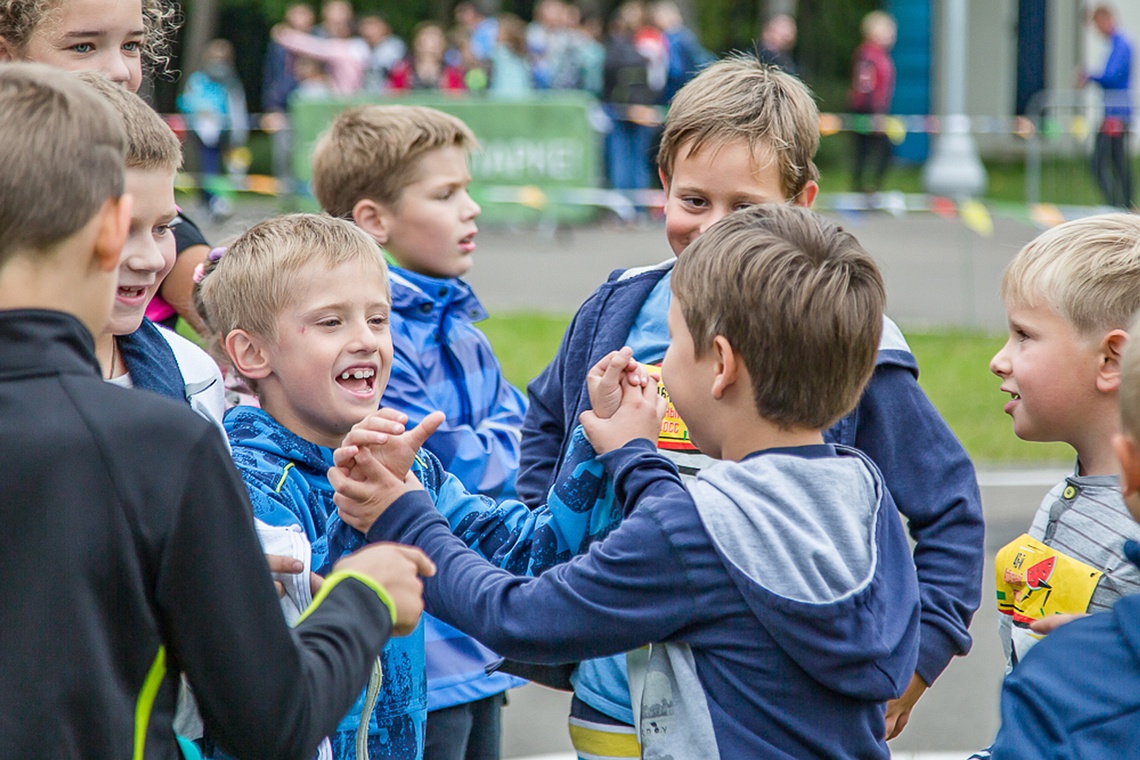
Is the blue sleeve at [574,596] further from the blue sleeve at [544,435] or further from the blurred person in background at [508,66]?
the blurred person in background at [508,66]

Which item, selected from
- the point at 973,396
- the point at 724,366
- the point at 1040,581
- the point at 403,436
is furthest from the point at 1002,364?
the point at 973,396

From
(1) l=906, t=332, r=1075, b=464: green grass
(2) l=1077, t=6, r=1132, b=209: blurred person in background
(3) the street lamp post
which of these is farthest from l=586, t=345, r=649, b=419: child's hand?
(3) the street lamp post

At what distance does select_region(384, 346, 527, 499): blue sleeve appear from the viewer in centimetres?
328

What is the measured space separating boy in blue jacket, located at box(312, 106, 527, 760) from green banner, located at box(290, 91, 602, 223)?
12756mm

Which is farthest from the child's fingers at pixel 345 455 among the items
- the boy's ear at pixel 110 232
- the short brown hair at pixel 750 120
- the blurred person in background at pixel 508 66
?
the blurred person in background at pixel 508 66

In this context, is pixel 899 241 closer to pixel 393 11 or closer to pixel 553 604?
pixel 553 604

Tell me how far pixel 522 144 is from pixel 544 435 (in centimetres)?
1435

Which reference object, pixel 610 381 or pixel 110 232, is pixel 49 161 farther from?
pixel 610 381

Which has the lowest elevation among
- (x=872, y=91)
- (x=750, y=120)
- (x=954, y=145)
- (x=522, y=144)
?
(x=954, y=145)

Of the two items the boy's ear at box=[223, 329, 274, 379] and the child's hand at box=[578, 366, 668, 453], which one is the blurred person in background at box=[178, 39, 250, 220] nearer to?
the boy's ear at box=[223, 329, 274, 379]

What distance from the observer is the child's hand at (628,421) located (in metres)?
2.28

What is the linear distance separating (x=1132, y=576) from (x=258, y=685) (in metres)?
1.53

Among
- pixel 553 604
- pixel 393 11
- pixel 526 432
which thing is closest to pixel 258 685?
pixel 553 604

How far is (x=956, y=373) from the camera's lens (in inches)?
385
